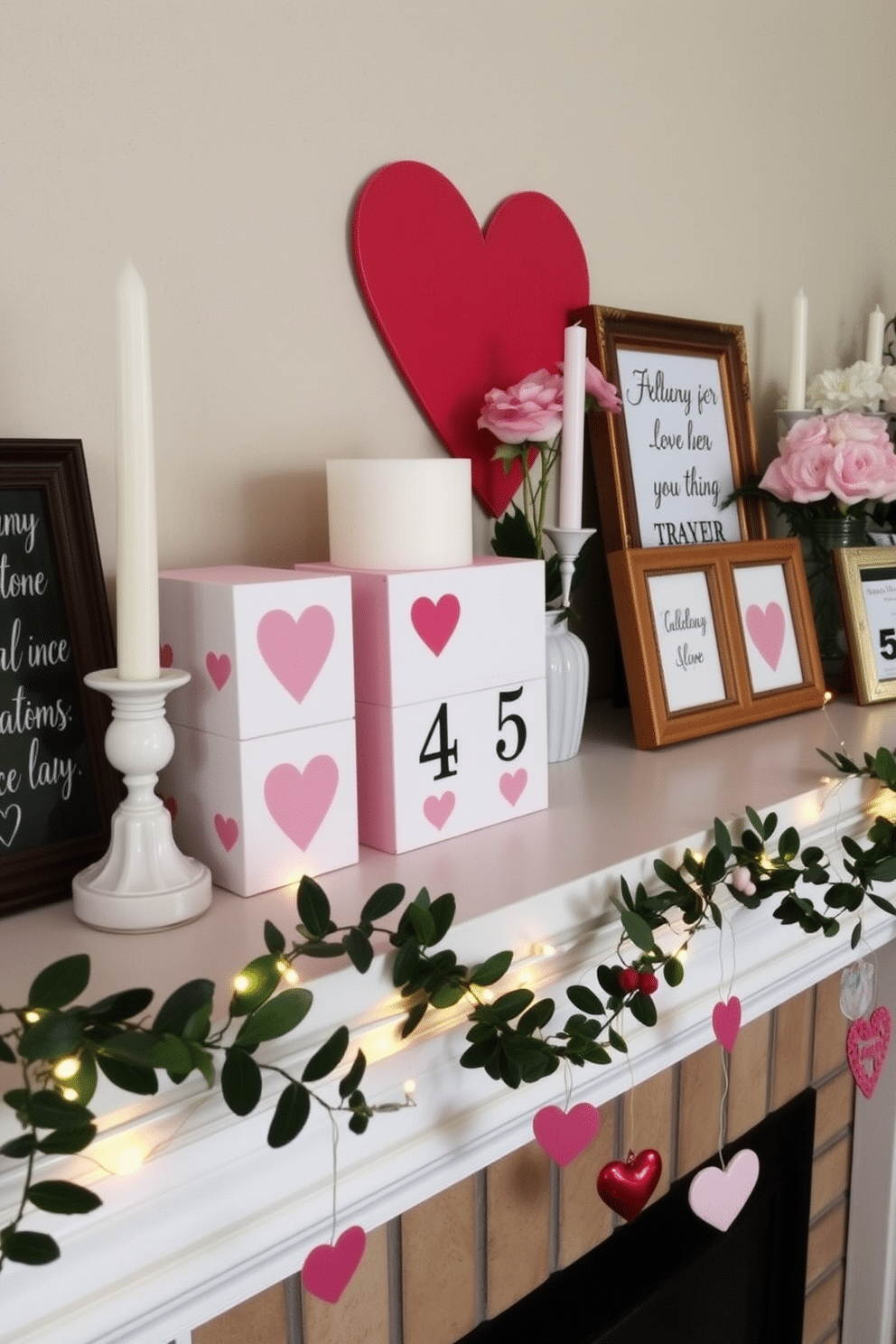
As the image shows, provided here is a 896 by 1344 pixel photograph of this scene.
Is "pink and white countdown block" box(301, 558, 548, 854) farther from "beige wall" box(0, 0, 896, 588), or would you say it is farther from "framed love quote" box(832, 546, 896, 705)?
"framed love quote" box(832, 546, 896, 705)

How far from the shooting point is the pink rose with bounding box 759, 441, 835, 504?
119 centimetres

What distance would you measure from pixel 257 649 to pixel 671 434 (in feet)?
2.19

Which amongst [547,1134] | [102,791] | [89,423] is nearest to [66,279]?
[89,423]

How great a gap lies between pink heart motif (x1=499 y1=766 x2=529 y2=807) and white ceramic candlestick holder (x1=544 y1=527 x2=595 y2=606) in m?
0.22

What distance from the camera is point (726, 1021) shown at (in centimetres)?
87

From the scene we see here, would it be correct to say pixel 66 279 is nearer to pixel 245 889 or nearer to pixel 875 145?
pixel 245 889

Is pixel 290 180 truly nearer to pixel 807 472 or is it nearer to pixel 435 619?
pixel 435 619

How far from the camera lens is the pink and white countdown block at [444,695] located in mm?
755

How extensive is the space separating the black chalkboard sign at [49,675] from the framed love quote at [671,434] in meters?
0.57

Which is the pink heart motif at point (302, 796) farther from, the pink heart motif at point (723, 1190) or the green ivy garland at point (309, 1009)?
the pink heart motif at point (723, 1190)

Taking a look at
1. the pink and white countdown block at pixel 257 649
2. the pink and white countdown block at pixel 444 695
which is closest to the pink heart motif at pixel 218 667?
the pink and white countdown block at pixel 257 649

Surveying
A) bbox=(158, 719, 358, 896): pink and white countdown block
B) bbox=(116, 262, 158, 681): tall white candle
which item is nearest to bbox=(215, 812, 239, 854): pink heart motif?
bbox=(158, 719, 358, 896): pink and white countdown block

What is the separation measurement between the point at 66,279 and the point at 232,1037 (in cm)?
50

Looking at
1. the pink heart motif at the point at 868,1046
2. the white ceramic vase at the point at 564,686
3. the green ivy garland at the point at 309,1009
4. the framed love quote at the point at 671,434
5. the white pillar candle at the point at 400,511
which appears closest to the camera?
the green ivy garland at the point at 309,1009
